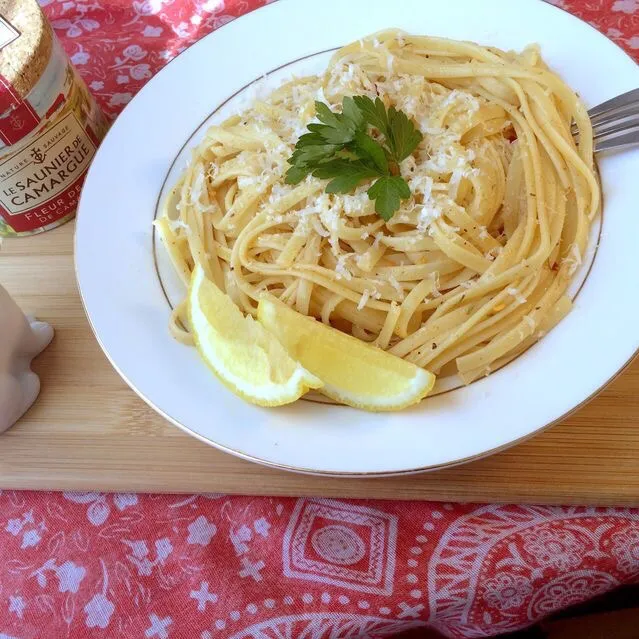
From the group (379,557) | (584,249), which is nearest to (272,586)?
(379,557)

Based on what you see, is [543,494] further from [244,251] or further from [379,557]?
[244,251]

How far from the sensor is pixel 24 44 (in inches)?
47.0

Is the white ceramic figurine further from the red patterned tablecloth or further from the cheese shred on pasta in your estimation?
the cheese shred on pasta

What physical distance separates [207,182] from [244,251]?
0.18m

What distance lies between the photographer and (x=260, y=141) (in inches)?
46.7

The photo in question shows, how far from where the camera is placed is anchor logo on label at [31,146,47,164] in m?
1.25

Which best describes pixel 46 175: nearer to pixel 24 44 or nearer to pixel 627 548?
pixel 24 44

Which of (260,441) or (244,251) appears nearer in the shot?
(260,441)

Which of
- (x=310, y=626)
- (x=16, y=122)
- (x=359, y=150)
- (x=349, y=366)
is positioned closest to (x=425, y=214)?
(x=359, y=150)

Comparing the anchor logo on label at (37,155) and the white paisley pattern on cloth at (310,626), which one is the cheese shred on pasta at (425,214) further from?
the white paisley pattern on cloth at (310,626)

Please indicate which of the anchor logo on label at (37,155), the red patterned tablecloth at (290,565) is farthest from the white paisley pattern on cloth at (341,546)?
the anchor logo on label at (37,155)

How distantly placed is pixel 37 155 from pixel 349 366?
0.77 m

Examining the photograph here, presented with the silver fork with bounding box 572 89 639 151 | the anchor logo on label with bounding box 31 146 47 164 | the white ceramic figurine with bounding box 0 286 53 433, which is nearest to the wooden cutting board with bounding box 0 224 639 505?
the white ceramic figurine with bounding box 0 286 53 433

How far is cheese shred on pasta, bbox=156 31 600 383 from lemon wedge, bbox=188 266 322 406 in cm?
7
